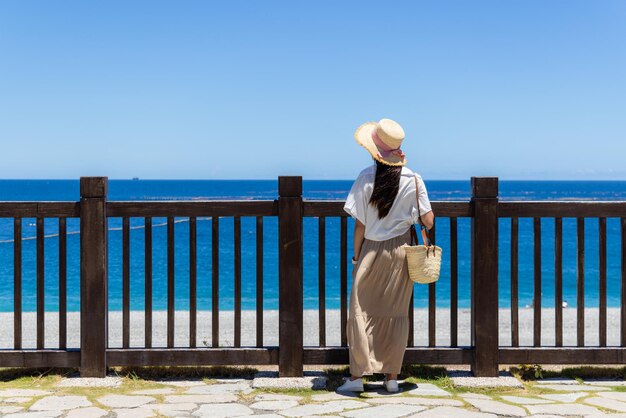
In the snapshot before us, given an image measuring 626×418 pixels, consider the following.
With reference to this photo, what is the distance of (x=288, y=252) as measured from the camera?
17.7ft

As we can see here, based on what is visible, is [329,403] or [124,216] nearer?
[329,403]

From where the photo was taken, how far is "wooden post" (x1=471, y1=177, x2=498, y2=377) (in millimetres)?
5422

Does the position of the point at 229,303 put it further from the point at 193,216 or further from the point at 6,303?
the point at 193,216

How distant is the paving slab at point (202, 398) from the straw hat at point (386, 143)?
1917mm

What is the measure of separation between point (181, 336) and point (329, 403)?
18.3ft

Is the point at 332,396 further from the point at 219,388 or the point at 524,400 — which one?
the point at 524,400

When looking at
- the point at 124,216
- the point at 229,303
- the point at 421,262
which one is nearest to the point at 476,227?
the point at 421,262

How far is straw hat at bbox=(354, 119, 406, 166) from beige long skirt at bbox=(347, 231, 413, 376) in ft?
1.76

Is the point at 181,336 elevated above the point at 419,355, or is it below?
below

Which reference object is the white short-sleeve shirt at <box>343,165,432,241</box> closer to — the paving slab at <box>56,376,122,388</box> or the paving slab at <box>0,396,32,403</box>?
the paving slab at <box>56,376,122,388</box>

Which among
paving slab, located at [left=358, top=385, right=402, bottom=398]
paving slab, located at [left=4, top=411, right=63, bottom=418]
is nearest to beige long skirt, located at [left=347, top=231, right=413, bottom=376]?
paving slab, located at [left=358, top=385, right=402, bottom=398]

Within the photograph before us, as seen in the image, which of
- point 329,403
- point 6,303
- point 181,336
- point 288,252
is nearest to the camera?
point 329,403

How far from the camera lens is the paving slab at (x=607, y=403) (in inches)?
181

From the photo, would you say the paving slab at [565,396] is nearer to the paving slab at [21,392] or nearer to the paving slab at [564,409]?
the paving slab at [564,409]
